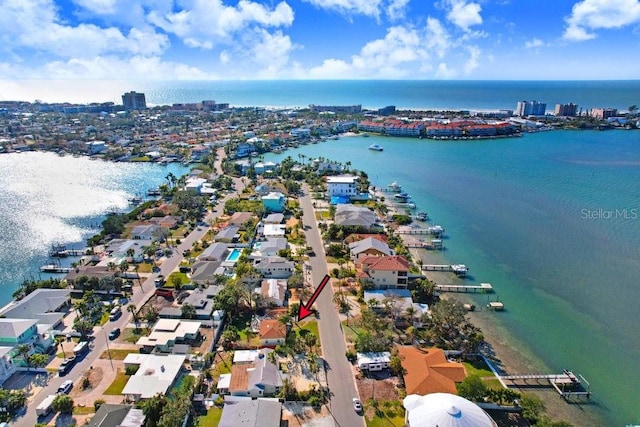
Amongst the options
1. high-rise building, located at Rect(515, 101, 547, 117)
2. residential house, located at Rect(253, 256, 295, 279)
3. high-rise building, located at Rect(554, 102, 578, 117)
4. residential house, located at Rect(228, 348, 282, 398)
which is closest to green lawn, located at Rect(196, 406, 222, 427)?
residential house, located at Rect(228, 348, 282, 398)

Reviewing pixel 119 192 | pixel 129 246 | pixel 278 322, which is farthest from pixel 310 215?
pixel 119 192

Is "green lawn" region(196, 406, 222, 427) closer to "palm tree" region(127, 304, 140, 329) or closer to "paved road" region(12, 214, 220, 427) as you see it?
"paved road" region(12, 214, 220, 427)

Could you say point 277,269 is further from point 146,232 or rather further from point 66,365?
point 146,232

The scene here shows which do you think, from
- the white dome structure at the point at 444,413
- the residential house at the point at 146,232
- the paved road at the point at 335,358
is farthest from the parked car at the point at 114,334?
the white dome structure at the point at 444,413

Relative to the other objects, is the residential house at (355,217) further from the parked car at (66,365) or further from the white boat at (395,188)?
the parked car at (66,365)

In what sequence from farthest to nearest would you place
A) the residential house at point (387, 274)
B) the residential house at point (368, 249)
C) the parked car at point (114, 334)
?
1. the residential house at point (368, 249)
2. the residential house at point (387, 274)
3. the parked car at point (114, 334)
